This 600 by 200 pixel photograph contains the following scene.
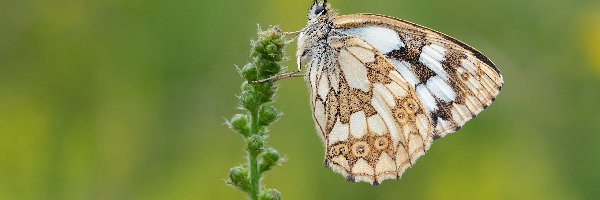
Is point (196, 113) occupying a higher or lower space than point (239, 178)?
higher

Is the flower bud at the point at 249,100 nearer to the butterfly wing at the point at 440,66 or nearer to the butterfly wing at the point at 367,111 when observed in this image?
the butterfly wing at the point at 367,111

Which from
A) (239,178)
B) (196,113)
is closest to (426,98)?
(239,178)

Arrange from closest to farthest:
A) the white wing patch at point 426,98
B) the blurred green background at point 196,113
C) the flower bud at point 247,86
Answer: the flower bud at point 247,86, the white wing patch at point 426,98, the blurred green background at point 196,113

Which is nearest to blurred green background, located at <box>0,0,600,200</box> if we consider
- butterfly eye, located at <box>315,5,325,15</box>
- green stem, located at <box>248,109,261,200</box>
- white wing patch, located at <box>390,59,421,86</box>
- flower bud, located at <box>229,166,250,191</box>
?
white wing patch, located at <box>390,59,421,86</box>

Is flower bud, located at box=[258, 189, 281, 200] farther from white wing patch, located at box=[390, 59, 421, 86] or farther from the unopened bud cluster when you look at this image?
white wing patch, located at box=[390, 59, 421, 86]

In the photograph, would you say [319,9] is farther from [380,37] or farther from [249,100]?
[249,100]

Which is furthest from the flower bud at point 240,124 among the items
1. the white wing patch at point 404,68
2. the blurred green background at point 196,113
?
the blurred green background at point 196,113

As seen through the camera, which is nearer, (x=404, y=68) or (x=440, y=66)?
(x=440, y=66)
